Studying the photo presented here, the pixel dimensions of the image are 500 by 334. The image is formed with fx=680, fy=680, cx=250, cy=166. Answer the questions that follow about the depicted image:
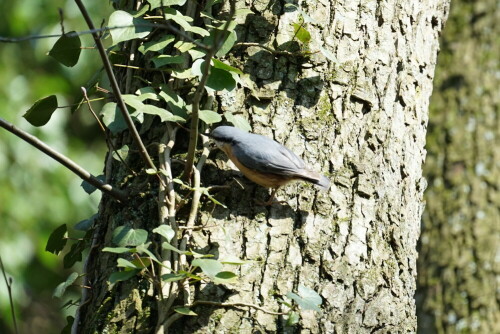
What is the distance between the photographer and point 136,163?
210 cm

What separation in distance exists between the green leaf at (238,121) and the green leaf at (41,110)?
1.77 ft

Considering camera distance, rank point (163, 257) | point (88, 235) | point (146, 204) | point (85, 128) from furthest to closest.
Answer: point (85, 128) → point (88, 235) → point (146, 204) → point (163, 257)

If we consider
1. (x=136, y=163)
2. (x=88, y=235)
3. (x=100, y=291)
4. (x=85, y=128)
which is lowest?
(x=100, y=291)

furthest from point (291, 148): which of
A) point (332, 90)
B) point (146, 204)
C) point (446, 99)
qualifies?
point (446, 99)

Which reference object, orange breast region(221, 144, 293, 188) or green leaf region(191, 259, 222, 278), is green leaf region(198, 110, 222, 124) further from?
green leaf region(191, 259, 222, 278)

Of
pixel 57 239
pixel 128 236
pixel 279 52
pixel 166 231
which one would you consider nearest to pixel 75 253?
pixel 57 239

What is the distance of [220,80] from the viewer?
1.97 metres

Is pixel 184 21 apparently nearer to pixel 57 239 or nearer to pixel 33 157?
pixel 57 239

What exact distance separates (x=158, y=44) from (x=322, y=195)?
683 millimetres

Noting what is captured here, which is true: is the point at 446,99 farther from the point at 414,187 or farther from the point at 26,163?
the point at 26,163

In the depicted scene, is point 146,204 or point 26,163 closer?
point 146,204

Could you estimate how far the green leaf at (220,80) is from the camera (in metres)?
1.96

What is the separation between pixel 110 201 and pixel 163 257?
34 centimetres

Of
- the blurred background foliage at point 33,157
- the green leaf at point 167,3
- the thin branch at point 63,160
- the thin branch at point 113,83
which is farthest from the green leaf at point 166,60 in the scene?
the blurred background foliage at point 33,157
